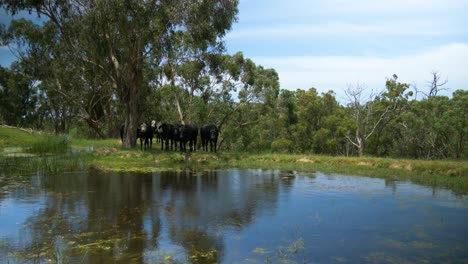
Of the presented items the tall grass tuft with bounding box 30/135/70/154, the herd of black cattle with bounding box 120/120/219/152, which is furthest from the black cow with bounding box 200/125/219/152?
the tall grass tuft with bounding box 30/135/70/154

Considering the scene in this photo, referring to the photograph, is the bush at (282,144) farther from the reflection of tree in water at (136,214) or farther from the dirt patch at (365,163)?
the reflection of tree in water at (136,214)

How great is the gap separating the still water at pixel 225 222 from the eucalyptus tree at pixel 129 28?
11.1 m

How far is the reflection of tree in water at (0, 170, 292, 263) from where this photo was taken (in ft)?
22.3

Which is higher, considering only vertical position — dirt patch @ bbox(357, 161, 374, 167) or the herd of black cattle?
the herd of black cattle

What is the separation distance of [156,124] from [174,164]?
689cm

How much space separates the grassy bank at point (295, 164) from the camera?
15.2m

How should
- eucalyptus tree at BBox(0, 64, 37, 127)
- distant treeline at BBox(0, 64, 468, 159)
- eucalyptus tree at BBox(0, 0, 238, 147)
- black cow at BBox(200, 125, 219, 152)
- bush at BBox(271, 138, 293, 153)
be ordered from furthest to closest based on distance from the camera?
1. eucalyptus tree at BBox(0, 64, 37, 127)
2. bush at BBox(271, 138, 293, 153)
3. distant treeline at BBox(0, 64, 468, 159)
4. black cow at BBox(200, 125, 219, 152)
5. eucalyptus tree at BBox(0, 0, 238, 147)

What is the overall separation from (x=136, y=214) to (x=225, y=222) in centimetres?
204

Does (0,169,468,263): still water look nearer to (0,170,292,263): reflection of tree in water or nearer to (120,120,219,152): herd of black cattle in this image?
(0,170,292,263): reflection of tree in water

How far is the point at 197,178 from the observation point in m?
15.2

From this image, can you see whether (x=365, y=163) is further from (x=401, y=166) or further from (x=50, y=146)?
(x=50, y=146)

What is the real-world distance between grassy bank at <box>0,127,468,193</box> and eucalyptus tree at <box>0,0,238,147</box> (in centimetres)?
514

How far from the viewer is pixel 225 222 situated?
8758 mm

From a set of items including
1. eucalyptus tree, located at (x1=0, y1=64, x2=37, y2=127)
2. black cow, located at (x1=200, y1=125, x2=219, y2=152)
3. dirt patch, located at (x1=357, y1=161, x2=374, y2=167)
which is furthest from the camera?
eucalyptus tree, located at (x1=0, y1=64, x2=37, y2=127)
